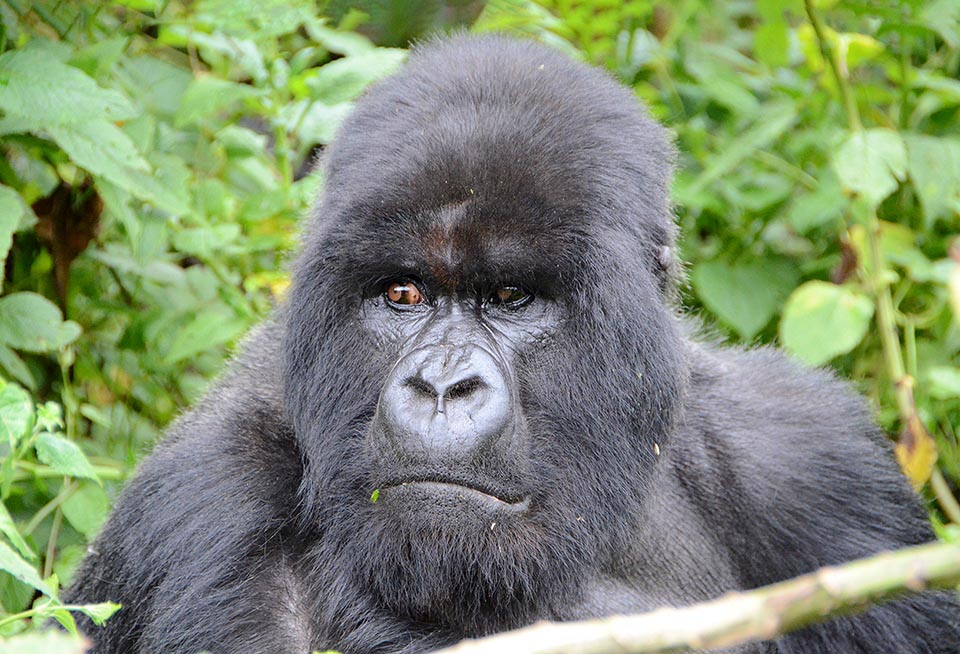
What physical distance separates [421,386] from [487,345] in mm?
229

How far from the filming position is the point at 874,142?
428 centimetres

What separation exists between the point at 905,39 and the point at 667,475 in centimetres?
266

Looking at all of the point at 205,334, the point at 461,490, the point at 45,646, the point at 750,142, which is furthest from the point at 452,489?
the point at 750,142

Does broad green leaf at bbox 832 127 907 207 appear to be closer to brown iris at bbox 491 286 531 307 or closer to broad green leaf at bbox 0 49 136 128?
brown iris at bbox 491 286 531 307

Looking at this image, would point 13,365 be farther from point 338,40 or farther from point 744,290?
point 744,290

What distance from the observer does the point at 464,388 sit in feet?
7.97

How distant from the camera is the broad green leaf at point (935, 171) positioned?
448cm

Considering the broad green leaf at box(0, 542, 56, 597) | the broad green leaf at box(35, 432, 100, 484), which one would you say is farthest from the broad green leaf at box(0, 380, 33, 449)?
the broad green leaf at box(0, 542, 56, 597)

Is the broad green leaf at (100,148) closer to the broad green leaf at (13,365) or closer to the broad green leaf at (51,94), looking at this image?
the broad green leaf at (51,94)

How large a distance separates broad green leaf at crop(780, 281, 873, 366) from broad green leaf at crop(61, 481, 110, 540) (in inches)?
90.0

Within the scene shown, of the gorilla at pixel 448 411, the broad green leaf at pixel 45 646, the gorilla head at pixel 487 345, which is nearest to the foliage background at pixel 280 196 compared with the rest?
the gorilla at pixel 448 411

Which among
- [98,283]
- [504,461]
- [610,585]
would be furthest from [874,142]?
[98,283]

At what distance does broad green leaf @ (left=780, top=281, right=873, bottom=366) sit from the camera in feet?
13.5

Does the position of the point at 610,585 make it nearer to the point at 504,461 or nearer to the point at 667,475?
the point at 667,475
